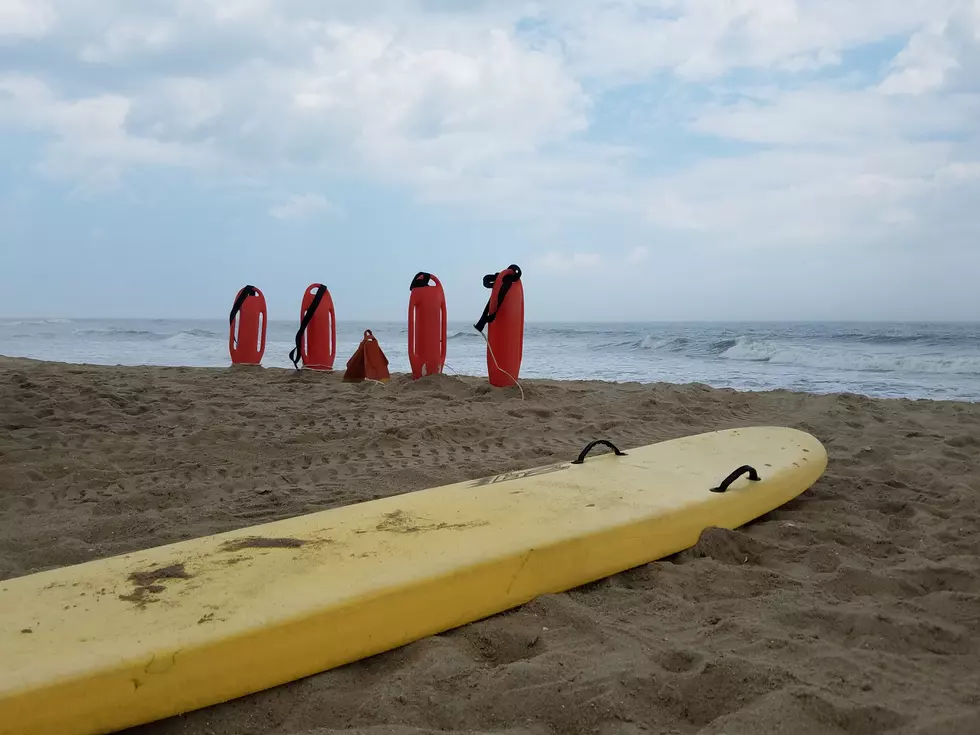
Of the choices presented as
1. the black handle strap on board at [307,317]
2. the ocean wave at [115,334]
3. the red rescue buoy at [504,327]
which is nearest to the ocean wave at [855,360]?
the red rescue buoy at [504,327]

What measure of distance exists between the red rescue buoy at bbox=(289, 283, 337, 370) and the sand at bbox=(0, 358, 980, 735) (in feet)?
7.70

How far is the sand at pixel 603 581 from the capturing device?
4.11 ft

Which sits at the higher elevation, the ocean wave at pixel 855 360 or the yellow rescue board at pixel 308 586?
the ocean wave at pixel 855 360

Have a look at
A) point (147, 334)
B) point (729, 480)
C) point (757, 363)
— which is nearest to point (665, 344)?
point (757, 363)

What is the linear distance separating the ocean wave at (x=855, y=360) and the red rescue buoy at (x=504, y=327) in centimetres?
726

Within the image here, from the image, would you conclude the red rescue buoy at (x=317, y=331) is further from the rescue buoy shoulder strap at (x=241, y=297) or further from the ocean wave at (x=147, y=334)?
the ocean wave at (x=147, y=334)

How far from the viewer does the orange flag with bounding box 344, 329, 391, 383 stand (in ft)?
20.1

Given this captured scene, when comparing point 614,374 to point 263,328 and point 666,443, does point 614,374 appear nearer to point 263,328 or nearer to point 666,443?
point 263,328

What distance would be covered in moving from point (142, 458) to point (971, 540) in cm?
332

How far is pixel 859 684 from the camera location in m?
1.31

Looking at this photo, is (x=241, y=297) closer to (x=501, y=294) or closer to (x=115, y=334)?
(x=501, y=294)

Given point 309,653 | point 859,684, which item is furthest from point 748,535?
point 309,653

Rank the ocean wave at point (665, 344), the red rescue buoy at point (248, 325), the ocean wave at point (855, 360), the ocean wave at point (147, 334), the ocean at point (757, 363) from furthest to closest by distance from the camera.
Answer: the ocean wave at point (147, 334), the ocean wave at point (665, 344), the ocean wave at point (855, 360), the ocean at point (757, 363), the red rescue buoy at point (248, 325)

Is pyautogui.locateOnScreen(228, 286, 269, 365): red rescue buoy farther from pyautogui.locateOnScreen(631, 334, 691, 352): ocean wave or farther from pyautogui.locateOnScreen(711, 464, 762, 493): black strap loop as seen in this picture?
pyautogui.locateOnScreen(631, 334, 691, 352): ocean wave
